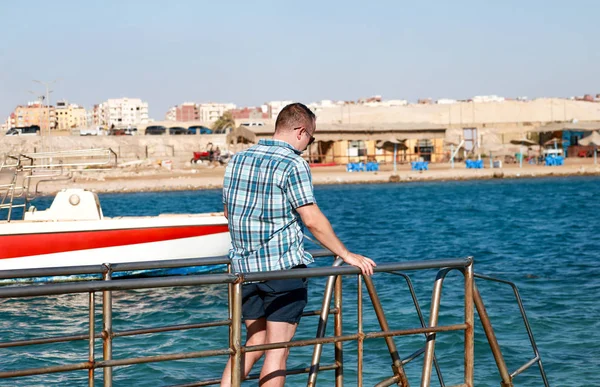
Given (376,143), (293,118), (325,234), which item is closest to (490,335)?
(325,234)

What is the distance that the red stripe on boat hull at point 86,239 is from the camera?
16.6m

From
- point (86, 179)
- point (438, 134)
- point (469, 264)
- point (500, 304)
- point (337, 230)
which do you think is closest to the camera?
point (469, 264)

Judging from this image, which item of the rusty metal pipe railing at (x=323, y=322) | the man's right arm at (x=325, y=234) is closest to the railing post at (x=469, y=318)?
Result: the man's right arm at (x=325, y=234)

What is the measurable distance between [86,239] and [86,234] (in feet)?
0.30

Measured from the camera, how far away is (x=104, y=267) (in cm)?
496

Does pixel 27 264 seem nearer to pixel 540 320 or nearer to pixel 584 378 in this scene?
pixel 540 320

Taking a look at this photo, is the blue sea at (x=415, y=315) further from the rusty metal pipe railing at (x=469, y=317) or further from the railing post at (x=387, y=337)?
the rusty metal pipe railing at (x=469, y=317)

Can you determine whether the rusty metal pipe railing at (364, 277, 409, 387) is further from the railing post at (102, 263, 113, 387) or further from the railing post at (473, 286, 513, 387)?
the railing post at (102, 263, 113, 387)

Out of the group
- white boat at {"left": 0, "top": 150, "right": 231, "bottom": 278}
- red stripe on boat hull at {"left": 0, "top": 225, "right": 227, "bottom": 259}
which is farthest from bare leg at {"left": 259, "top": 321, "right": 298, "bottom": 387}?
red stripe on boat hull at {"left": 0, "top": 225, "right": 227, "bottom": 259}

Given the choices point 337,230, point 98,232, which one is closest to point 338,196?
point 337,230

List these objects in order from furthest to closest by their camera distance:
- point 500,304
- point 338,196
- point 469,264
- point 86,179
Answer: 1. point 86,179
2. point 338,196
3. point 500,304
4. point 469,264

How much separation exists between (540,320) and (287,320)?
9.45m

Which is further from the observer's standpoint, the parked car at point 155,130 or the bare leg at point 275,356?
the parked car at point 155,130

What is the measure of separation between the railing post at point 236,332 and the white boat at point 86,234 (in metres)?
12.1
